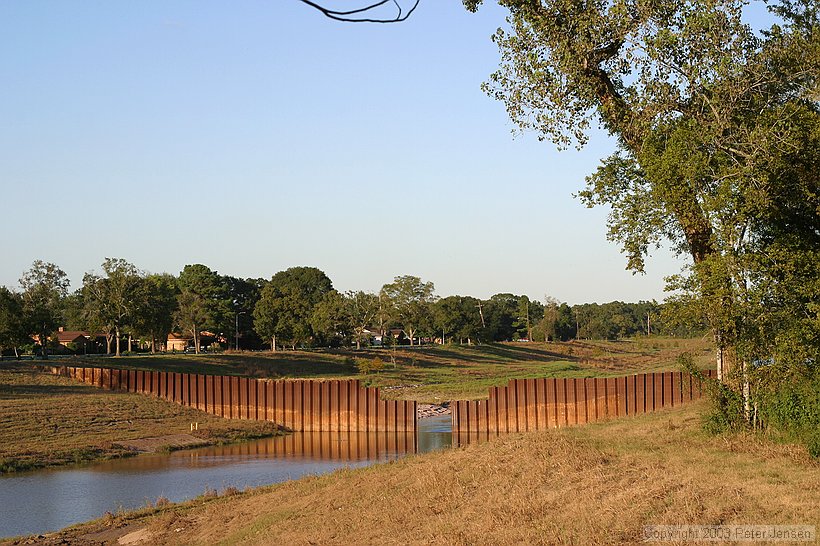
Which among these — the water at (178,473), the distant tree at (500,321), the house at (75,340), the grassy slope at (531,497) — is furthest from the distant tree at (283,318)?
the grassy slope at (531,497)

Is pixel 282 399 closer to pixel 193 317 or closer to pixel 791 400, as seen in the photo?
pixel 791 400

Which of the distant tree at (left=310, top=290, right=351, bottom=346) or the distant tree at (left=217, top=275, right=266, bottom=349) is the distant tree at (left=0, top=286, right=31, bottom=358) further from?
the distant tree at (left=310, top=290, right=351, bottom=346)

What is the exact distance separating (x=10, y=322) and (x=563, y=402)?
43.5m

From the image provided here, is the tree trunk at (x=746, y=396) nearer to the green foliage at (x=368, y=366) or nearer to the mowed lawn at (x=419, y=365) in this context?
the mowed lawn at (x=419, y=365)

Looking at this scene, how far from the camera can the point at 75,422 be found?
43625mm

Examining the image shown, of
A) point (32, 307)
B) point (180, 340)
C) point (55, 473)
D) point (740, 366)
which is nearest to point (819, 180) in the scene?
point (740, 366)

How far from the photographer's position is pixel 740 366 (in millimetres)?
20297

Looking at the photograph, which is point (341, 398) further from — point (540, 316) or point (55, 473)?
point (540, 316)

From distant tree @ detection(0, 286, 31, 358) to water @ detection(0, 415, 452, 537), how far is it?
29.9 metres

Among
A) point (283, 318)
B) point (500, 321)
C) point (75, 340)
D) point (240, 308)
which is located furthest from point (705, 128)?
point (500, 321)

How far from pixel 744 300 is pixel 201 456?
90.8ft

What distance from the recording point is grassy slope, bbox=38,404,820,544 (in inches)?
533

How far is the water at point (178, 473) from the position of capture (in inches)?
1061

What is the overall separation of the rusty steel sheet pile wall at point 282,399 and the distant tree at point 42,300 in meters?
18.3
